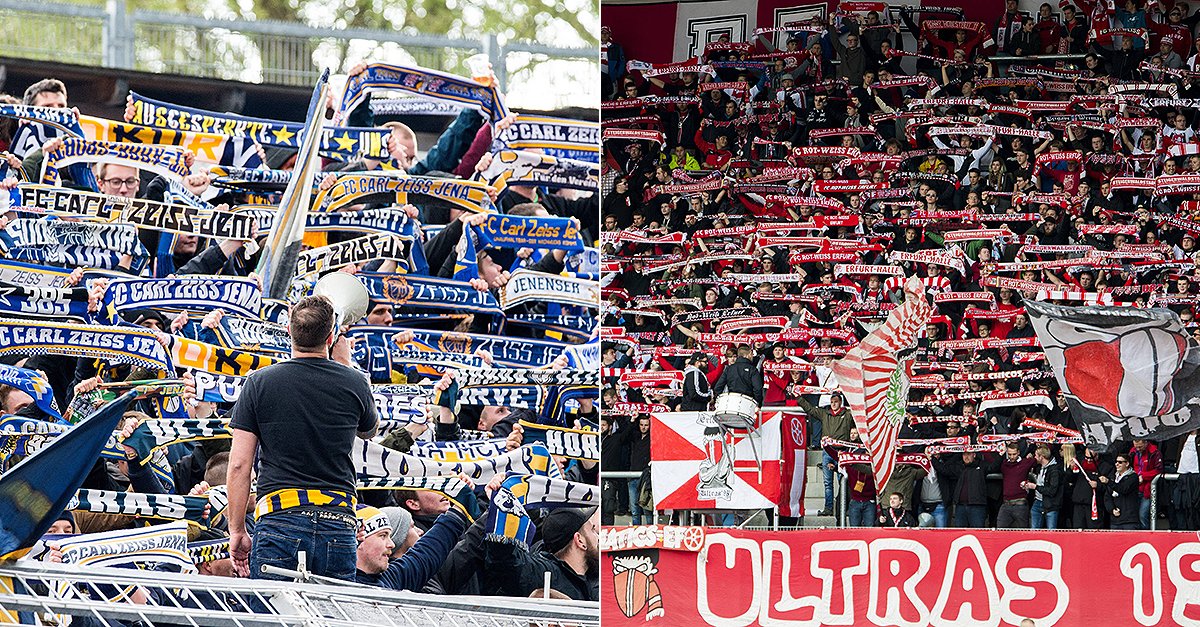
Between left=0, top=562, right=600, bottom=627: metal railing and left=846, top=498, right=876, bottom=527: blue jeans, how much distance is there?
18.9 feet

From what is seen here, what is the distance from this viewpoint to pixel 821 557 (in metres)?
11.5

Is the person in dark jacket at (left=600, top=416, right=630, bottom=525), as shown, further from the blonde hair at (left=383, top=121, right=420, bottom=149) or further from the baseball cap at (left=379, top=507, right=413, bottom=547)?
the blonde hair at (left=383, top=121, right=420, bottom=149)

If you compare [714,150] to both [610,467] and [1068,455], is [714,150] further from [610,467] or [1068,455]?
[1068,455]

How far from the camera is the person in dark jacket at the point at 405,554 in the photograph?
777cm

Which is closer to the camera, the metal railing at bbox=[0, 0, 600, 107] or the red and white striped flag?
the metal railing at bbox=[0, 0, 600, 107]

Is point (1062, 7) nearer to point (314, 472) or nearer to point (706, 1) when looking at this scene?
point (706, 1)

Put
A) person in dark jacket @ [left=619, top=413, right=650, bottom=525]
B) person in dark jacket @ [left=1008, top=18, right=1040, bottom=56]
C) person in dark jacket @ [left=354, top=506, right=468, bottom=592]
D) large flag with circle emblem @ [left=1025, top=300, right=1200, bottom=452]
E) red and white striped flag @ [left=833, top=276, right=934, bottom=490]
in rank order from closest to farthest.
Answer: person in dark jacket @ [left=354, top=506, right=468, bottom=592] < large flag with circle emblem @ [left=1025, top=300, right=1200, bottom=452] < red and white striped flag @ [left=833, top=276, right=934, bottom=490] < person in dark jacket @ [left=619, top=413, right=650, bottom=525] < person in dark jacket @ [left=1008, top=18, right=1040, bottom=56]

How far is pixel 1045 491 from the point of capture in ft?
41.0

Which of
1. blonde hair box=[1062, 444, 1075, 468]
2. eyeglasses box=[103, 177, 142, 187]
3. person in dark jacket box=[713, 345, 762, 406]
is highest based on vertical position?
eyeglasses box=[103, 177, 142, 187]

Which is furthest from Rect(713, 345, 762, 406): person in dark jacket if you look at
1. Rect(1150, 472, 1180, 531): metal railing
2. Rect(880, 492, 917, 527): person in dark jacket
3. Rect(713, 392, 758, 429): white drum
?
Rect(1150, 472, 1180, 531): metal railing

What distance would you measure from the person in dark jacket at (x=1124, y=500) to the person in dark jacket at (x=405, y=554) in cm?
673

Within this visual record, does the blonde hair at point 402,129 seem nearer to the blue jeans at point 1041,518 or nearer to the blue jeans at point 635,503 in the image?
the blue jeans at point 635,503

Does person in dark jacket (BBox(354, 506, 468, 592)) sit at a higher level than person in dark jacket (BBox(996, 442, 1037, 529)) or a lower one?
higher

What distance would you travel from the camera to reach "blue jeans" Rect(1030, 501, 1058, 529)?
40.9ft
